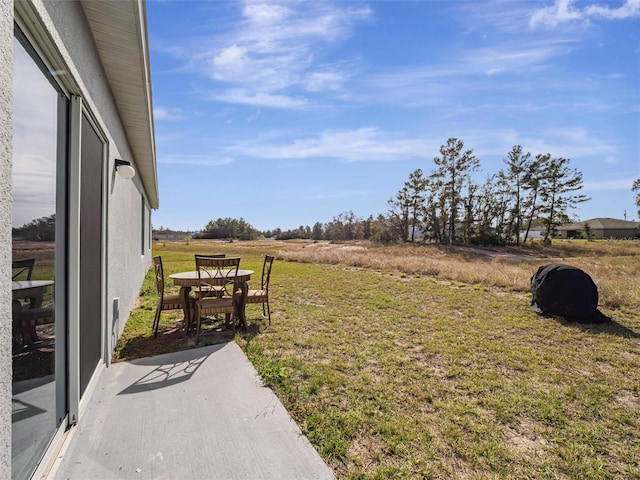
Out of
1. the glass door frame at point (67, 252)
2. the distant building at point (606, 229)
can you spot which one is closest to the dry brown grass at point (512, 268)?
the glass door frame at point (67, 252)

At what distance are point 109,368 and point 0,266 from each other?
2668mm

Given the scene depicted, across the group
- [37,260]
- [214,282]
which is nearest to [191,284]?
[214,282]

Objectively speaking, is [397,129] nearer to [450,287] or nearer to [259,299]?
[450,287]

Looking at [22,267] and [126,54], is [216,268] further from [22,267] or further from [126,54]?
[22,267]

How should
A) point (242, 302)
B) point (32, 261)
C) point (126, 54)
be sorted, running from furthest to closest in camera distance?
point (242, 302) → point (126, 54) → point (32, 261)

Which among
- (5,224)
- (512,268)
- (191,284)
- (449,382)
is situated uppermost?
(5,224)

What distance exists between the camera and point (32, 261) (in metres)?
1.39

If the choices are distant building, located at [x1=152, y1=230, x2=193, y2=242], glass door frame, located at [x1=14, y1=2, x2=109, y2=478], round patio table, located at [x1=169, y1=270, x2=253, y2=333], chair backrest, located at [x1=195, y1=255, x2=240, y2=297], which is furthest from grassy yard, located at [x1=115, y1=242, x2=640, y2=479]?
distant building, located at [x1=152, y1=230, x2=193, y2=242]

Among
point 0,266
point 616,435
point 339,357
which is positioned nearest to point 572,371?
point 616,435

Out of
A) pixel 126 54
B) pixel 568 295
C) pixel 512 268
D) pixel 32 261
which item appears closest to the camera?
pixel 32 261

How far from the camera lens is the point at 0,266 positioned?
96cm

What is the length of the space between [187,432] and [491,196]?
1238 inches

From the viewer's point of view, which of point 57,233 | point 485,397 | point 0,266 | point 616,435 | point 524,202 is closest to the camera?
point 0,266

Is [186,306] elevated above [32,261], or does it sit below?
below
